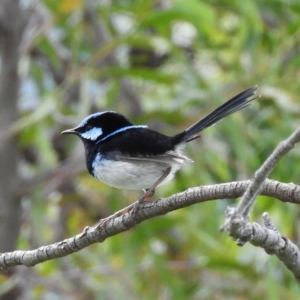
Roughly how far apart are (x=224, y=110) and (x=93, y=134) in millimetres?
644

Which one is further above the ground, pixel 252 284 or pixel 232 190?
pixel 252 284

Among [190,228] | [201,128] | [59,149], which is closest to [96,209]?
[59,149]

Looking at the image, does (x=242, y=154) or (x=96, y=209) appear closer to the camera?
(x=242, y=154)

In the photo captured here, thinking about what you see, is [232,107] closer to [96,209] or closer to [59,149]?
[96,209]

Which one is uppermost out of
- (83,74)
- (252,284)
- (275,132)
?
(83,74)

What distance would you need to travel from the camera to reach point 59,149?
4.95m

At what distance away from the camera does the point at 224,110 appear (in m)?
2.32

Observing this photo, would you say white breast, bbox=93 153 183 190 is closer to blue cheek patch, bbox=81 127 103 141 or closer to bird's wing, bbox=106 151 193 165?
bird's wing, bbox=106 151 193 165

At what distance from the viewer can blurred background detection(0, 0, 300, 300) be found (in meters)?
3.62

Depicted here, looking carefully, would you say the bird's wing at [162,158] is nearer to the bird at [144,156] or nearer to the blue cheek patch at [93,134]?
the bird at [144,156]

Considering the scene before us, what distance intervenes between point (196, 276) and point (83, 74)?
4.35ft

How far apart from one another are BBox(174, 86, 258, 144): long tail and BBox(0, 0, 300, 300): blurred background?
39.8 inches

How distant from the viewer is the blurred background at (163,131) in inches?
142

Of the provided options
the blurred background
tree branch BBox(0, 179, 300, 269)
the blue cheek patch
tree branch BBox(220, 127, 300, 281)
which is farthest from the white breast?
the blurred background
